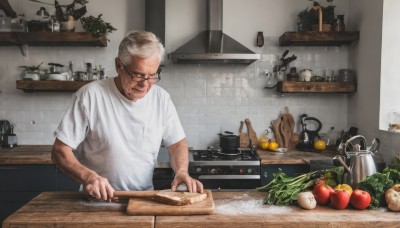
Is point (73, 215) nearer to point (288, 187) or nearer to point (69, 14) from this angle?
point (288, 187)

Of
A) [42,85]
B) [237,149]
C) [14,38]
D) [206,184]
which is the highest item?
[14,38]

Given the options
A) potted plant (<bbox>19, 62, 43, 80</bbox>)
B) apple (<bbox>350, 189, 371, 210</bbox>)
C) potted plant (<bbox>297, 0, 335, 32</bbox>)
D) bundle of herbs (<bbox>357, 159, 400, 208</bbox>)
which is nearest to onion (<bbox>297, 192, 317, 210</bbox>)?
apple (<bbox>350, 189, 371, 210</bbox>)

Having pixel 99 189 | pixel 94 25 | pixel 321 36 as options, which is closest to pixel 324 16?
pixel 321 36

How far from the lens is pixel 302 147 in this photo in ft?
15.4

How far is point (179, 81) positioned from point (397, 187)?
9.91 ft

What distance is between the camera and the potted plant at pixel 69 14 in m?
4.48

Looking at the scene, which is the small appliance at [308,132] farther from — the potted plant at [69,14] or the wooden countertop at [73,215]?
the wooden countertop at [73,215]

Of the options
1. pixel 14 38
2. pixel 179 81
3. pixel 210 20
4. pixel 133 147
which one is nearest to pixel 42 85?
pixel 14 38

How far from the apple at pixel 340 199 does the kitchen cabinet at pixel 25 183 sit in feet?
8.72

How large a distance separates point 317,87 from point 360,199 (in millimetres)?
2629

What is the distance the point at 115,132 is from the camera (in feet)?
8.13

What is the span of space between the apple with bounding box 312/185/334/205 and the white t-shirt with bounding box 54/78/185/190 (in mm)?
1003

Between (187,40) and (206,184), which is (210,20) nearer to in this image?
(187,40)

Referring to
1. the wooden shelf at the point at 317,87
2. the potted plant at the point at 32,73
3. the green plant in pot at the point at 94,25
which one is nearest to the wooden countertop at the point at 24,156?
the potted plant at the point at 32,73
